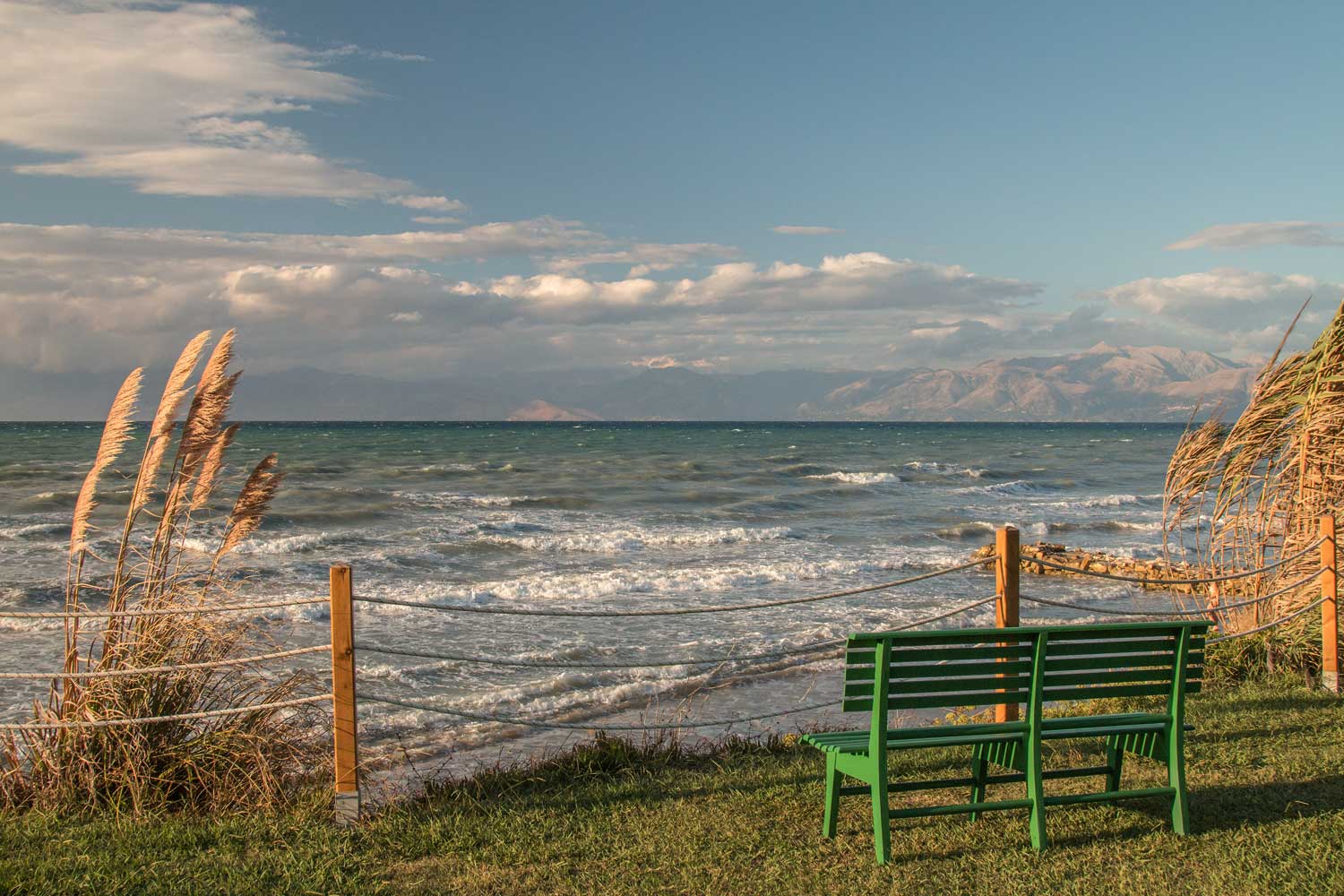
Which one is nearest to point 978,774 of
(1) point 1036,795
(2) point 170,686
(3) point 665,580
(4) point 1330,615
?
(1) point 1036,795

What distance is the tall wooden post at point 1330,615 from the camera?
25.2 feet

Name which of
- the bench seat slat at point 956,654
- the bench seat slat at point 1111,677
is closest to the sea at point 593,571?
the bench seat slat at point 956,654

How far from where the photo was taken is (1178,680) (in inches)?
197

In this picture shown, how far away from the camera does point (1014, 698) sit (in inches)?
185

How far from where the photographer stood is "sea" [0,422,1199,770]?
913 centimetres

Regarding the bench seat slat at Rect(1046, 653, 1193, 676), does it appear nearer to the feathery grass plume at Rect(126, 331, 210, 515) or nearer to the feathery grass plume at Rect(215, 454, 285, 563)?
the feathery grass plume at Rect(215, 454, 285, 563)

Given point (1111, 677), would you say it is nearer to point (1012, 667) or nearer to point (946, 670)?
point (1012, 667)

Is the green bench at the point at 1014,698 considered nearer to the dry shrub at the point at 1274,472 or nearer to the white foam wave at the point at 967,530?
the dry shrub at the point at 1274,472

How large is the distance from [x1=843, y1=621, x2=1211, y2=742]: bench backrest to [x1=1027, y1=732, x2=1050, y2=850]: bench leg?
199 mm

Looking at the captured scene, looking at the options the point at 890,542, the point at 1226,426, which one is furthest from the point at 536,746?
the point at 890,542

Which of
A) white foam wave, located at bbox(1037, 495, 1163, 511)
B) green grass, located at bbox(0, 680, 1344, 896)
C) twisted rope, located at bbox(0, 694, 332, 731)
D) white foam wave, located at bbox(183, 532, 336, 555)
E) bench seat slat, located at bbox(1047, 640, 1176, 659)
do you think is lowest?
white foam wave, located at bbox(1037, 495, 1163, 511)

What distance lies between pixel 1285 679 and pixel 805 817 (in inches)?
189

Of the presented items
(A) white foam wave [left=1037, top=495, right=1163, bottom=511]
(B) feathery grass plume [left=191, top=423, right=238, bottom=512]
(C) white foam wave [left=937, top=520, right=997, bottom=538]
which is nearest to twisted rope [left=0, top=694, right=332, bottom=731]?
(B) feathery grass plume [left=191, top=423, right=238, bottom=512]

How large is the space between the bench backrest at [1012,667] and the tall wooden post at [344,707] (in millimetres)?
2264
